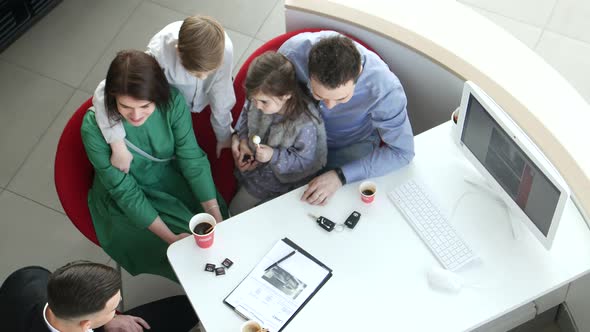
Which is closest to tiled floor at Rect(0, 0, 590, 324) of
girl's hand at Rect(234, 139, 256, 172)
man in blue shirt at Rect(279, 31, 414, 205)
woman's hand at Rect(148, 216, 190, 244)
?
woman's hand at Rect(148, 216, 190, 244)

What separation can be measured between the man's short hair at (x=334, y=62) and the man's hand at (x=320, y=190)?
0.39 metres

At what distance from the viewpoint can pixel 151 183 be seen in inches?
115

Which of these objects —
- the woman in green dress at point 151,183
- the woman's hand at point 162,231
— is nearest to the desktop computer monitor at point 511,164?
the woman in green dress at point 151,183

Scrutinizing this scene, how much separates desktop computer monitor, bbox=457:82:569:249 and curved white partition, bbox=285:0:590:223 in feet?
1.08

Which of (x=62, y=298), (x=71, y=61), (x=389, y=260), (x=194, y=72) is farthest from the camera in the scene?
(x=71, y=61)

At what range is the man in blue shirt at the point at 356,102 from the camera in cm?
245

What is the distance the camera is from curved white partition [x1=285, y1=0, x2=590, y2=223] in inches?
109

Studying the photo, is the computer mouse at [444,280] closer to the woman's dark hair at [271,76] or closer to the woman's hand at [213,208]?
the woman's dark hair at [271,76]

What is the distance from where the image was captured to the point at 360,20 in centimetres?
305

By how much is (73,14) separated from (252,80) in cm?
242

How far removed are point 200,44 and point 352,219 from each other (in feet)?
2.78

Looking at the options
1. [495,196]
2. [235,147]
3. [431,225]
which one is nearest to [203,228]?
[235,147]

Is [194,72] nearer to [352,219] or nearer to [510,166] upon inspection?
[352,219]

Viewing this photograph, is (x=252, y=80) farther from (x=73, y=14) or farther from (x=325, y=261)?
(x=73, y=14)
